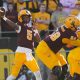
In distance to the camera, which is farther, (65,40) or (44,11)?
(44,11)

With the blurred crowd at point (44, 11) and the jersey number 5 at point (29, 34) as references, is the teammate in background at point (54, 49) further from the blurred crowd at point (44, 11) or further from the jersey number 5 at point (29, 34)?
the blurred crowd at point (44, 11)

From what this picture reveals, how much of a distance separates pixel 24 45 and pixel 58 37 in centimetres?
115

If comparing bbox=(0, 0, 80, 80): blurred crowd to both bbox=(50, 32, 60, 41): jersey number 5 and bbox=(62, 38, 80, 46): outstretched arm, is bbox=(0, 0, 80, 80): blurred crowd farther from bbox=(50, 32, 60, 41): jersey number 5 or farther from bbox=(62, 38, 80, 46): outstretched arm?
bbox=(62, 38, 80, 46): outstretched arm

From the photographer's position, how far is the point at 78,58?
8.52 m

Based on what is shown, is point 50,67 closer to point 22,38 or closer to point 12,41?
point 22,38

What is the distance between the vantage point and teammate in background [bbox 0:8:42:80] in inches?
410

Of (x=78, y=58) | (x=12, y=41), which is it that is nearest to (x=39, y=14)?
(x=12, y=41)

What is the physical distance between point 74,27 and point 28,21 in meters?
1.50

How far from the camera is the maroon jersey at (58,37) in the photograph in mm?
9664

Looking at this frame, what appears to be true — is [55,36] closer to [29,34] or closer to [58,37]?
[58,37]

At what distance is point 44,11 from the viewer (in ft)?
44.4

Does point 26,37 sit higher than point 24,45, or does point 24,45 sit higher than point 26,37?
point 26,37

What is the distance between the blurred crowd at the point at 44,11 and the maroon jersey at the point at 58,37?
3.28 metres

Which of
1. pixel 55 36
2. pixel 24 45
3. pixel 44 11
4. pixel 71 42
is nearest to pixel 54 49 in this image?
pixel 55 36
